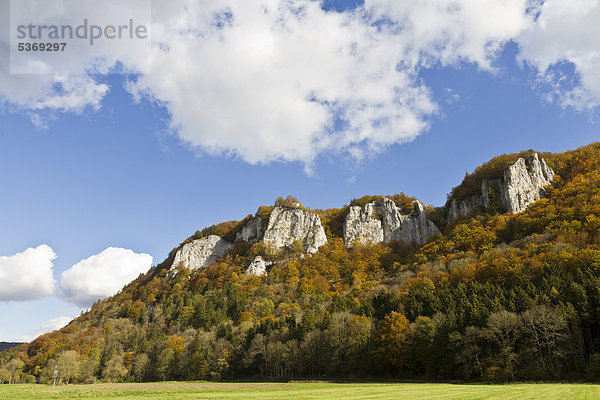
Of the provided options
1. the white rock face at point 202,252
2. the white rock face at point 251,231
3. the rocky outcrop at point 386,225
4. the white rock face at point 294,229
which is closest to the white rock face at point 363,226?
the rocky outcrop at point 386,225

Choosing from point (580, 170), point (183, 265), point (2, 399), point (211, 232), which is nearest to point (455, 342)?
point (2, 399)

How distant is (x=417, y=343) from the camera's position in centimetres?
5128

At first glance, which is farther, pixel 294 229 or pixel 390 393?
pixel 294 229

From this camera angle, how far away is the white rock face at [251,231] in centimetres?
15750

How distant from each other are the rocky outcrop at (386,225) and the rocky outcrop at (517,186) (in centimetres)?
1733

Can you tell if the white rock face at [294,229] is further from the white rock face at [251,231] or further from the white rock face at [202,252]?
the white rock face at [202,252]

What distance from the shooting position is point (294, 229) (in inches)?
5935

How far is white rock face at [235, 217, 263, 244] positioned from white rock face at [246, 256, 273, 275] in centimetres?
2171

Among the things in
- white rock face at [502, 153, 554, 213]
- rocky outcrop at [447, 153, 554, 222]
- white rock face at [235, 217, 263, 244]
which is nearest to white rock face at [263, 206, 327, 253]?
white rock face at [235, 217, 263, 244]

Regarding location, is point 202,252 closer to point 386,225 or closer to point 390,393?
point 386,225

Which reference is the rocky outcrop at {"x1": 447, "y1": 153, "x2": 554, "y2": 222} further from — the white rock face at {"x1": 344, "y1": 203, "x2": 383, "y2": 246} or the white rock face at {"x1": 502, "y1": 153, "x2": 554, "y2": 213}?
the white rock face at {"x1": 344, "y1": 203, "x2": 383, "y2": 246}

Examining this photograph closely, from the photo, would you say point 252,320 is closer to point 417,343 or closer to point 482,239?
point 417,343

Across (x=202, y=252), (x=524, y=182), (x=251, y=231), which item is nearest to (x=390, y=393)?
(x=524, y=182)

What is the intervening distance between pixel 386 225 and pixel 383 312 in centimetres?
8423
